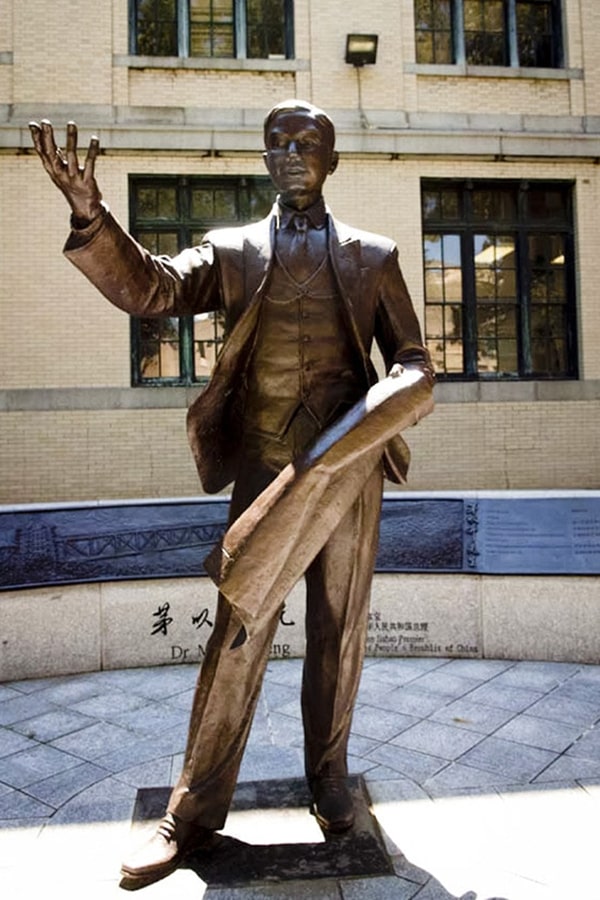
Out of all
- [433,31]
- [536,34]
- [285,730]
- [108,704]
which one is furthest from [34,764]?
[536,34]

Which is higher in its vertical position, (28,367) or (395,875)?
(28,367)

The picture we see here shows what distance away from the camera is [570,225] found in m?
11.7

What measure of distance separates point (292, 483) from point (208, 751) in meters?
1.07

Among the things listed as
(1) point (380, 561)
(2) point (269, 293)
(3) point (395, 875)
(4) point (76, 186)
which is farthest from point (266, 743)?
(4) point (76, 186)

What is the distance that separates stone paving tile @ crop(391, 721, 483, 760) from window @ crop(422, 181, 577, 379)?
7866 millimetres

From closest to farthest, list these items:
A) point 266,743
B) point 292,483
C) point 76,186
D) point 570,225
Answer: point 76,186
point 292,483
point 266,743
point 570,225

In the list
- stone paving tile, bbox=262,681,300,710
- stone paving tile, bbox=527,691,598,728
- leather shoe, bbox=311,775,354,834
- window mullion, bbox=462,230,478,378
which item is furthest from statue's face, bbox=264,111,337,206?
window mullion, bbox=462,230,478,378

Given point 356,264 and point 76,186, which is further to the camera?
point 356,264

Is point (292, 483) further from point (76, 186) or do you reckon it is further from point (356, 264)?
point (76, 186)

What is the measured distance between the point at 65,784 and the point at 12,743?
83 centimetres

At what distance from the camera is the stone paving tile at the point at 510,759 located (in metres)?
3.63

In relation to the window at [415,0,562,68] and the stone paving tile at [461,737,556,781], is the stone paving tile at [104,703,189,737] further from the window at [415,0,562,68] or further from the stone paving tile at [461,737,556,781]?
the window at [415,0,562,68]

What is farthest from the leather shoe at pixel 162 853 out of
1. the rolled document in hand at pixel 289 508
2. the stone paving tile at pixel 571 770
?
the stone paving tile at pixel 571 770

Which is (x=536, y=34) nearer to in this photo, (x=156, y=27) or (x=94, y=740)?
(x=156, y=27)
